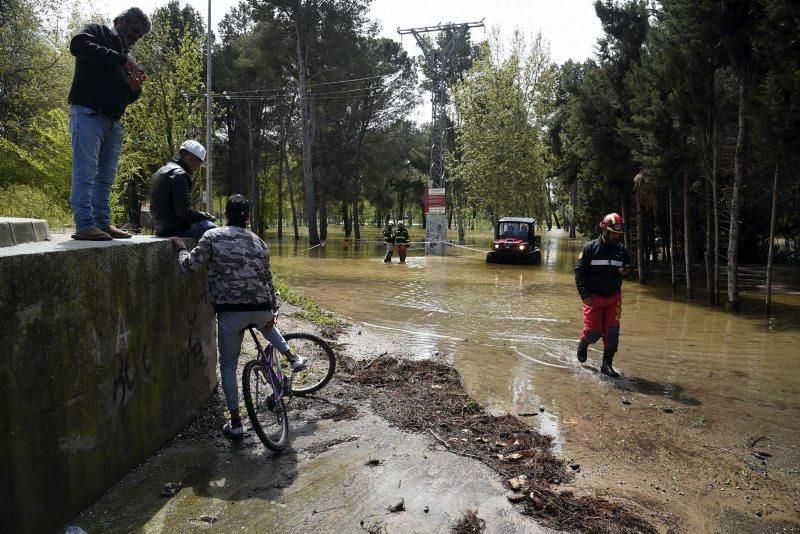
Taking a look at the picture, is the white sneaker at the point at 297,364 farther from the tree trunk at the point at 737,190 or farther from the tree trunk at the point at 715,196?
the tree trunk at the point at 715,196

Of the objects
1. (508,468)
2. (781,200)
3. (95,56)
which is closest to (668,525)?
(508,468)

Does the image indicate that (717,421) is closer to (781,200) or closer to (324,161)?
(781,200)

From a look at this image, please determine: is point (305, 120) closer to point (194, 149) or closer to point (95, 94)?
point (194, 149)

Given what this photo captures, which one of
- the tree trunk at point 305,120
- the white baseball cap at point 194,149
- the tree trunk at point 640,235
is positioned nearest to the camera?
the white baseball cap at point 194,149

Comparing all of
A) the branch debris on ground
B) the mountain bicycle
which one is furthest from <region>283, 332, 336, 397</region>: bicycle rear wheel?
the branch debris on ground

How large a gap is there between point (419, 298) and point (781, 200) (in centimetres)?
1399

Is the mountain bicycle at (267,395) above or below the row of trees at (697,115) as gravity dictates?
below

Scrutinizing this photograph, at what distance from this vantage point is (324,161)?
48844 millimetres

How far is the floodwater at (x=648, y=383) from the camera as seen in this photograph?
15.7ft

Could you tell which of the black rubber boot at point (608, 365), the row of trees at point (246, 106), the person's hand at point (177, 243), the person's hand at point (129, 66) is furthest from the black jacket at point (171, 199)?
the row of trees at point (246, 106)

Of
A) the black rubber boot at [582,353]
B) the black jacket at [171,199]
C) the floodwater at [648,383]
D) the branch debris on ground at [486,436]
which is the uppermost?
the black jacket at [171,199]

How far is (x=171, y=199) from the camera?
223 inches

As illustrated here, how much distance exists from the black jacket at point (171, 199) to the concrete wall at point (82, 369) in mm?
530

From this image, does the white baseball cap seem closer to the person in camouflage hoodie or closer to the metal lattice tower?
the person in camouflage hoodie
